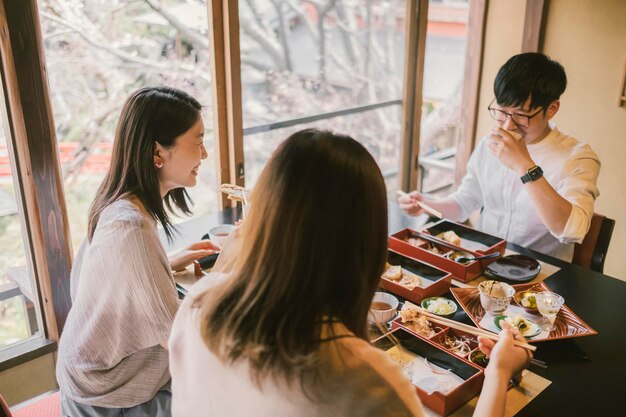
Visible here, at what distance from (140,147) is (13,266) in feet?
3.58

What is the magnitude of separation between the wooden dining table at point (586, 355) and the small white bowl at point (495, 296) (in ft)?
0.25

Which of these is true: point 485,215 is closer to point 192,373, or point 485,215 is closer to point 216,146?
point 216,146

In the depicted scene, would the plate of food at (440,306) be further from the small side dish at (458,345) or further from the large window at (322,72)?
the large window at (322,72)

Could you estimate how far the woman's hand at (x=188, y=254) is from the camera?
6.24ft

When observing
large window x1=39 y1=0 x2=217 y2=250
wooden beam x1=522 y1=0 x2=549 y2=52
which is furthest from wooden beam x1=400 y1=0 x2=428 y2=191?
large window x1=39 y1=0 x2=217 y2=250

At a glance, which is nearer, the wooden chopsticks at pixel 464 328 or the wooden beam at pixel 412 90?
the wooden chopsticks at pixel 464 328

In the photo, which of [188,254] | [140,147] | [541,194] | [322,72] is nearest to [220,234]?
[188,254]

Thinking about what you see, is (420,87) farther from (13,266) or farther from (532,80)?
(13,266)

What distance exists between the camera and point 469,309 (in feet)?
5.51

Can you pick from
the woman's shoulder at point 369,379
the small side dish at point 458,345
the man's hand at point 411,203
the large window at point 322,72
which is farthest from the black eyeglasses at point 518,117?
the woman's shoulder at point 369,379

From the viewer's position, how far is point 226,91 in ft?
8.48

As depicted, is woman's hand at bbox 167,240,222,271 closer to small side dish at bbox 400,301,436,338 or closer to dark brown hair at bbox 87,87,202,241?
dark brown hair at bbox 87,87,202,241

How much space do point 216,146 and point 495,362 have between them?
1799mm

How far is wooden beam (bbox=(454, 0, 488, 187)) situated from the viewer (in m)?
3.67
